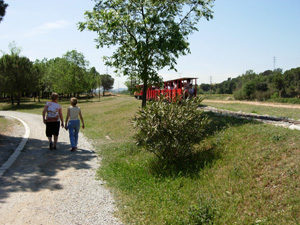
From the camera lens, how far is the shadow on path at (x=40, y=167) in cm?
649

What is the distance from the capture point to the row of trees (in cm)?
4462

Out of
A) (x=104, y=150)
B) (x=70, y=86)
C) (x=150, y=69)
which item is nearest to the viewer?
(x=104, y=150)

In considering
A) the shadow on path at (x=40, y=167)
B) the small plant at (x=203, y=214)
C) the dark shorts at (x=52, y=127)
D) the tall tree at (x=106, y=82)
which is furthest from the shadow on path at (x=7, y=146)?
the tall tree at (x=106, y=82)

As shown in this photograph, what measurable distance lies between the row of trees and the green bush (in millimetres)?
43765

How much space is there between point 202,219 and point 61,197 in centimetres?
333

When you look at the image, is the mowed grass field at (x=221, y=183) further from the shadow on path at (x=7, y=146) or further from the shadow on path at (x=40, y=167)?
the shadow on path at (x=7, y=146)

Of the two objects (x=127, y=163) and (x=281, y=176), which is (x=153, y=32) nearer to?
(x=127, y=163)

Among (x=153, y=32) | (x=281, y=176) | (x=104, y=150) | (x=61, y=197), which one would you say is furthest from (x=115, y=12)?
(x=281, y=176)

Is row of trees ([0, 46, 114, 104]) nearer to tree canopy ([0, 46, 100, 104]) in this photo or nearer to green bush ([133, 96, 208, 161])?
tree canopy ([0, 46, 100, 104])

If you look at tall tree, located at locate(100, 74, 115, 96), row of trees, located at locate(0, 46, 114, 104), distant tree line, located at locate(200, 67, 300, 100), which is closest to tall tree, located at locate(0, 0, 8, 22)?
row of trees, located at locate(0, 46, 114, 104)

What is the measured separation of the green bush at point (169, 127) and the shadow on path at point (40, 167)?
8.03 ft

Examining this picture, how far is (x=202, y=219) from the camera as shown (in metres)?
4.91

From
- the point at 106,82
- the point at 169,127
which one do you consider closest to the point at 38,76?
the point at 169,127

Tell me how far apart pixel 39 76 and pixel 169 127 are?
171 feet
